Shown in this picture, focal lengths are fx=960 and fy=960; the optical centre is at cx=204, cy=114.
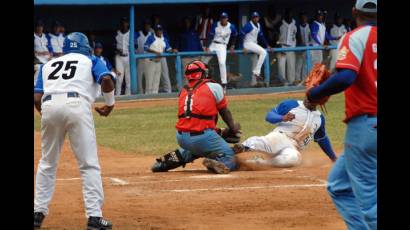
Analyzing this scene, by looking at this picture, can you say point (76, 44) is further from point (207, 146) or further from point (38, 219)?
point (207, 146)

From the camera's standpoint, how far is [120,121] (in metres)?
19.2

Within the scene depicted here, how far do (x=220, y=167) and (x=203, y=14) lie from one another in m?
15.9

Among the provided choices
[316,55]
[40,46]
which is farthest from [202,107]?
[316,55]

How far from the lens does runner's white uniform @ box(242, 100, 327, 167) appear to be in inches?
446

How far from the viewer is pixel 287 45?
87.5ft

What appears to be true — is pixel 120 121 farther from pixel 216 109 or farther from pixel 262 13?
pixel 262 13

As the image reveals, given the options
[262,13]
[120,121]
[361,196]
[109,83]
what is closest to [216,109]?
[109,83]

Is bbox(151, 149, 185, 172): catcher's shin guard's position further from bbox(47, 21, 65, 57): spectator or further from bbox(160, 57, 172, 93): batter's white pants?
bbox(160, 57, 172, 93): batter's white pants

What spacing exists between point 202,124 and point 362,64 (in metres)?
4.99

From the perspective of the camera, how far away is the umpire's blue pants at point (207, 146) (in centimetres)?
1112

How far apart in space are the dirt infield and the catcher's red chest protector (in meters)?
0.58

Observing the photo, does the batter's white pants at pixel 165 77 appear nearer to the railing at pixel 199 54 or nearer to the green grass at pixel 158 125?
the railing at pixel 199 54

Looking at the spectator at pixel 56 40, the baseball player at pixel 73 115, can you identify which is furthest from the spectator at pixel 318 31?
the baseball player at pixel 73 115
